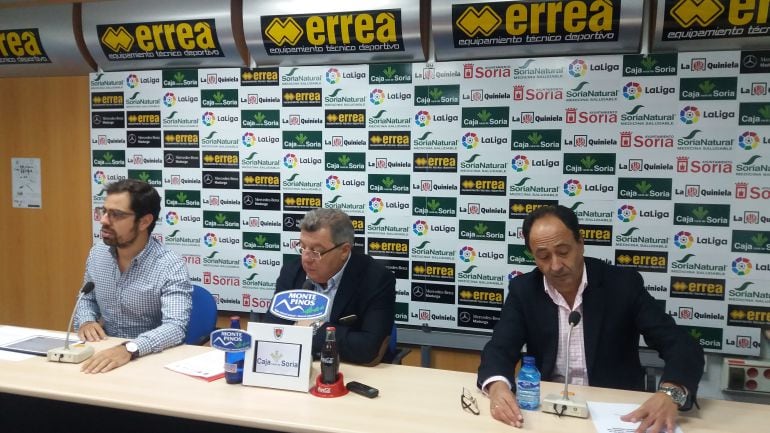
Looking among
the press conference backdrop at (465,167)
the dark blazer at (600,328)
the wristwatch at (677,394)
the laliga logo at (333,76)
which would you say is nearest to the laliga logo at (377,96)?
the press conference backdrop at (465,167)

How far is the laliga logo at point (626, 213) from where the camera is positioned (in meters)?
3.09

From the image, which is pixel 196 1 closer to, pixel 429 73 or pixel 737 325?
pixel 429 73

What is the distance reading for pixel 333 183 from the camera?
3.52 metres

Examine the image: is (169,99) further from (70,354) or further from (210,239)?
(70,354)

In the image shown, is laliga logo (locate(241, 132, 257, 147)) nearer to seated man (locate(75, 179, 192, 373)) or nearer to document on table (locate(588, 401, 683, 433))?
seated man (locate(75, 179, 192, 373))

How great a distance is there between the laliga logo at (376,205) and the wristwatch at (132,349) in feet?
5.27

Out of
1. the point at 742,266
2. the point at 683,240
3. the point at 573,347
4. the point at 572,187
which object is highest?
the point at 572,187

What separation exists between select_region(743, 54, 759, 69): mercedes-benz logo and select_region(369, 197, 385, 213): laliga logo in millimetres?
2057

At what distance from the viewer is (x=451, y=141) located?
10.9ft

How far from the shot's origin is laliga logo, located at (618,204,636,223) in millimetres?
3088

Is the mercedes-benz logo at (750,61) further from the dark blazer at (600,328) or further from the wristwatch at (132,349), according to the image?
the wristwatch at (132,349)

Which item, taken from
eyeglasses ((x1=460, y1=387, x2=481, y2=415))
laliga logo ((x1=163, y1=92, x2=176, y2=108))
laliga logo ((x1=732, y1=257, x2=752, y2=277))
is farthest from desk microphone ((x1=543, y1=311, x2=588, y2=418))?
laliga logo ((x1=163, y1=92, x2=176, y2=108))

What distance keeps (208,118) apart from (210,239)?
79cm

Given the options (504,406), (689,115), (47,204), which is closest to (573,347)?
(504,406)
